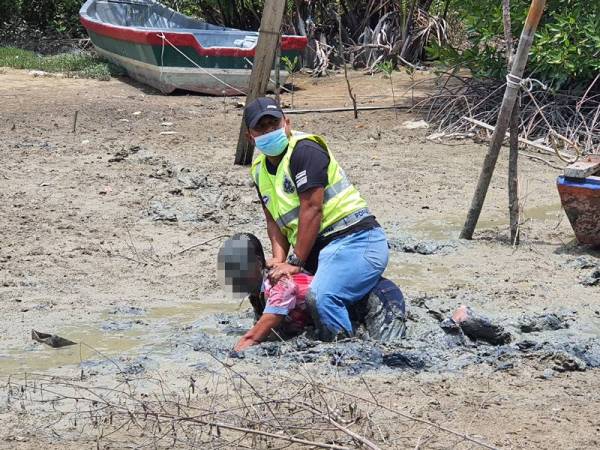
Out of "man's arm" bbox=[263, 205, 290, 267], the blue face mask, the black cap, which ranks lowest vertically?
"man's arm" bbox=[263, 205, 290, 267]

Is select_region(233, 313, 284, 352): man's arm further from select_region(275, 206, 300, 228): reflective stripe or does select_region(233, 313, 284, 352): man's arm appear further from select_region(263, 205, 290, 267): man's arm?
select_region(275, 206, 300, 228): reflective stripe

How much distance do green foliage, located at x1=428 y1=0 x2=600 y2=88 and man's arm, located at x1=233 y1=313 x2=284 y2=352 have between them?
6.65m

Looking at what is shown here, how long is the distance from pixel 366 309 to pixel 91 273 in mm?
2358

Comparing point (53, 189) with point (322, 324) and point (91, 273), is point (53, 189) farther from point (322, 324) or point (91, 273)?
point (322, 324)

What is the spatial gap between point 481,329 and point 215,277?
2.18m

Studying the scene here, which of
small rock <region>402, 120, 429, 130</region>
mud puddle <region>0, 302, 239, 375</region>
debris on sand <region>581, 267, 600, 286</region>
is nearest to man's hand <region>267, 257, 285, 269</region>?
mud puddle <region>0, 302, 239, 375</region>

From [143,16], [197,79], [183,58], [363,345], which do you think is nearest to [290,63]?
[197,79]

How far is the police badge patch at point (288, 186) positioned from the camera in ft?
18.4

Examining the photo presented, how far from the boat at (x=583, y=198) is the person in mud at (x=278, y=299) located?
233 cm

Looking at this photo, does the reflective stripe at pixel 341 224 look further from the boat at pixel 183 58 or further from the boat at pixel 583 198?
the boat at pixel 183 58

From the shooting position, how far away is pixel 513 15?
1142cm

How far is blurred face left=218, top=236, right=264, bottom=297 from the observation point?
219 inches

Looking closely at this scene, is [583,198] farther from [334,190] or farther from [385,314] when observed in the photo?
[334,190]

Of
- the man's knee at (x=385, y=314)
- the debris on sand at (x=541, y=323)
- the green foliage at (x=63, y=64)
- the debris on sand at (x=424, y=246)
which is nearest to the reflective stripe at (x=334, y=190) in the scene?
the man's knee at (x=385, y=314)
